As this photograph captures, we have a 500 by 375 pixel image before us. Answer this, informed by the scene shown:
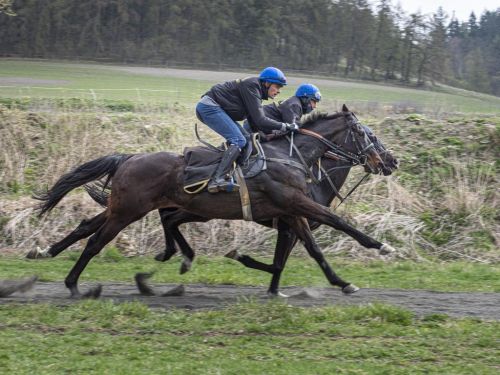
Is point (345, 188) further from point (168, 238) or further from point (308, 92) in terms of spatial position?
point (168, 238)

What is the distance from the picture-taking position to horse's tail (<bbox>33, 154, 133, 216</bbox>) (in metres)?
9.59

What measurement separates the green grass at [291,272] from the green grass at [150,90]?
887 centimetres

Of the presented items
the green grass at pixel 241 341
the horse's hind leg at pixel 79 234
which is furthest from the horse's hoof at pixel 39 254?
the green grass at pixel 241 341

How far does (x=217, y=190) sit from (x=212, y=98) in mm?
1310

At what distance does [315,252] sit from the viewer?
29.9ft

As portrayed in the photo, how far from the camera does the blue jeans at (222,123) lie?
9.23 meters

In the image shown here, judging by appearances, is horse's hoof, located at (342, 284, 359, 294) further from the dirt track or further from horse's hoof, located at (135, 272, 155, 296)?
horse's hoof, located at (135, 272, 155, 296)

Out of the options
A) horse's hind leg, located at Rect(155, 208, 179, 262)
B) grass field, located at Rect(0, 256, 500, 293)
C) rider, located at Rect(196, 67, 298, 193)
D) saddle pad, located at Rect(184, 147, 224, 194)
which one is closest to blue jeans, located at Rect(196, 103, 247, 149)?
rider, located at Rect(196, 67, 298, 193)

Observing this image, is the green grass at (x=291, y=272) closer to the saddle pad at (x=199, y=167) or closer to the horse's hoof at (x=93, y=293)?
the horse's hoof at (x=93, y=293)

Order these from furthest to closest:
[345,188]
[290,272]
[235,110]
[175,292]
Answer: [345,188] → [290,272] → [235,110] → [175,292]

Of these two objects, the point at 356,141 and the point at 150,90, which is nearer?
the point at 356,141

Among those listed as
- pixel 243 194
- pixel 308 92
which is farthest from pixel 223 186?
pixel 308 92

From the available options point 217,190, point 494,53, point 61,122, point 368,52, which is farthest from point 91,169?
point 494,53

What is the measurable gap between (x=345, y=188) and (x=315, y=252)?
5.64 metres
